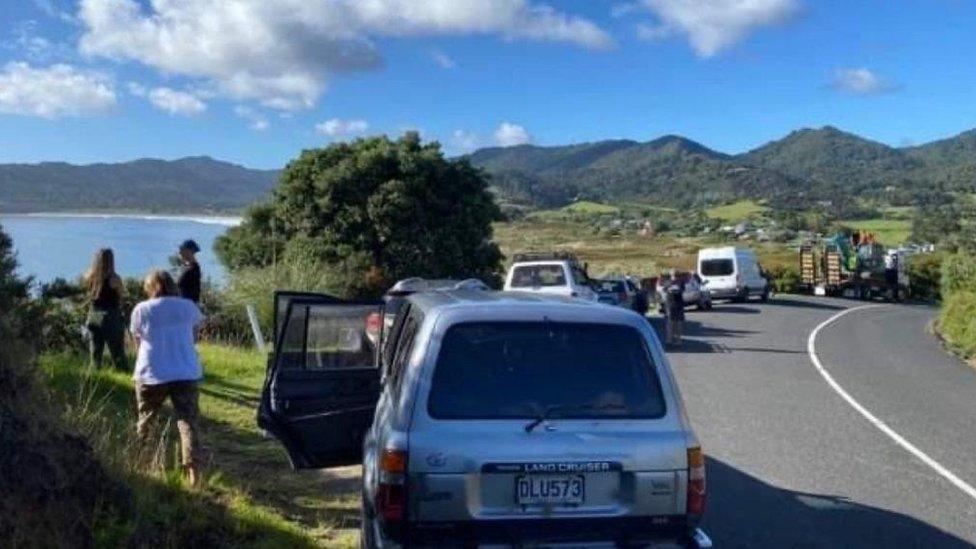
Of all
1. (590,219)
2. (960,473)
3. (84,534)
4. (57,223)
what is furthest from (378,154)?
(590,219)

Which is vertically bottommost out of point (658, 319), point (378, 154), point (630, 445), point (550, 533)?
point (658, 319)

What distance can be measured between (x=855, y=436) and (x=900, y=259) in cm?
4181

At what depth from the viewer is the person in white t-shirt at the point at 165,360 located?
756cm

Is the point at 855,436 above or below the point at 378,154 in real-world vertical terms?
below

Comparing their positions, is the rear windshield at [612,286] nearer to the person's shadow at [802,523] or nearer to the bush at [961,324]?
the bush at [961,324]

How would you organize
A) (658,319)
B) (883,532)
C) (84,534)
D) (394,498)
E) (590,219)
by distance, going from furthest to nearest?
(590,219) → (658,319) → (883,532) → (84,534) → (394,498)

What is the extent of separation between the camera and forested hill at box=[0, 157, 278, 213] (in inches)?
1152

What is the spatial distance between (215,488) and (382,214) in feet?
84.3

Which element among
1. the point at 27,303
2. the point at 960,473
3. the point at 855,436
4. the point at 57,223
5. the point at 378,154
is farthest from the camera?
the point at 378,154

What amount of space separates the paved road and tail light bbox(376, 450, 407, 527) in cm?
307

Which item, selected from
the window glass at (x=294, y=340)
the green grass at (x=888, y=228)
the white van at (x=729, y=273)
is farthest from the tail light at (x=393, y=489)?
the green grass at (x=888, y=228)

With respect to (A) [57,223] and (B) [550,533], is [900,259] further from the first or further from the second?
(B) [550,533]

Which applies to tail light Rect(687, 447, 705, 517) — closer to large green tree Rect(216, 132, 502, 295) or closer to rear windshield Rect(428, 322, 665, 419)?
rear windshield Rect(428, 322, 665, 419)

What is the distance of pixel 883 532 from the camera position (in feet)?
24.2
